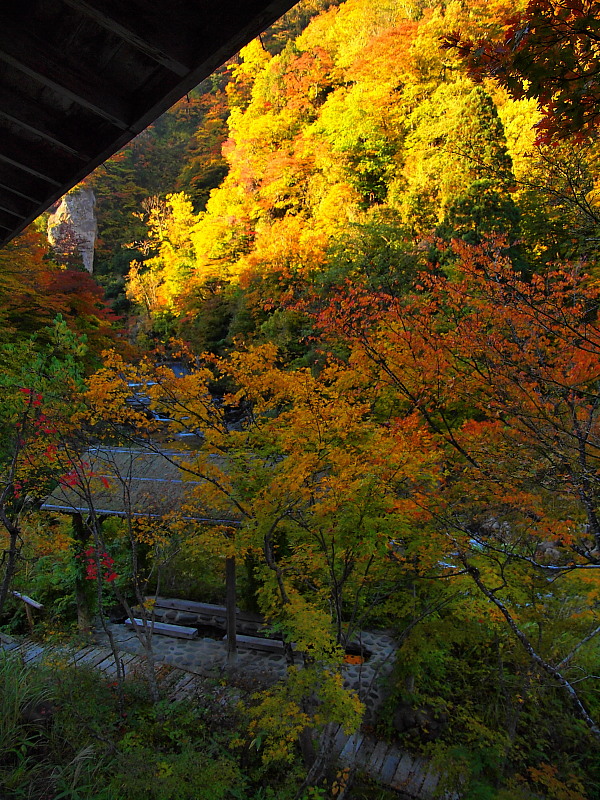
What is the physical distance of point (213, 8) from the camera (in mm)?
1178

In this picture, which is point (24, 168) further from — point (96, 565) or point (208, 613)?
point (208, 613)

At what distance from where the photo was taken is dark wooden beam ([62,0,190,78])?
1.16 metres

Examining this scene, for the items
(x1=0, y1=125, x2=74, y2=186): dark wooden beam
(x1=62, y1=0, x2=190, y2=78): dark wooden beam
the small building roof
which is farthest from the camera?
the small building roof

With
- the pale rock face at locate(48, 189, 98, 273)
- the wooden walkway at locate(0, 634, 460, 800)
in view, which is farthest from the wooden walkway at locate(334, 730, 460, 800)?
the pale rock face at locate(48, 189, 98, 273)

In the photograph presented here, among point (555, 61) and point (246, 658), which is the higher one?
point (555, 61)

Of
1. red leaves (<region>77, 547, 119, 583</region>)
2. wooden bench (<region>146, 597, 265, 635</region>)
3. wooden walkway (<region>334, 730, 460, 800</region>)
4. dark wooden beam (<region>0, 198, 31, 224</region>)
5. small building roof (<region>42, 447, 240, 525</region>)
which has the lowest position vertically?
wooden walkway (<region>334, 730, 460, 800</region>)

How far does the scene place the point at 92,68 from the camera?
143cm

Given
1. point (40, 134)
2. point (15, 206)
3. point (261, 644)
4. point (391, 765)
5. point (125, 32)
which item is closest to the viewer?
point (125, 32)

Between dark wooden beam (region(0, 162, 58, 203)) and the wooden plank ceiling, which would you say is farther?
dark wooden beam (region(0, 162, 58, 203))

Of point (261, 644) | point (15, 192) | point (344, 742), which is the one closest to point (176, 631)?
point (261, 644)

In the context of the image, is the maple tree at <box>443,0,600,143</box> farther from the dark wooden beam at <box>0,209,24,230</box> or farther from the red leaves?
the red leaves

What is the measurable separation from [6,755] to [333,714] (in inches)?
140

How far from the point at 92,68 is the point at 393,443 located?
5.33m

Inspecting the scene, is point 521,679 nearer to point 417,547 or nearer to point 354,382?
point 417,547
